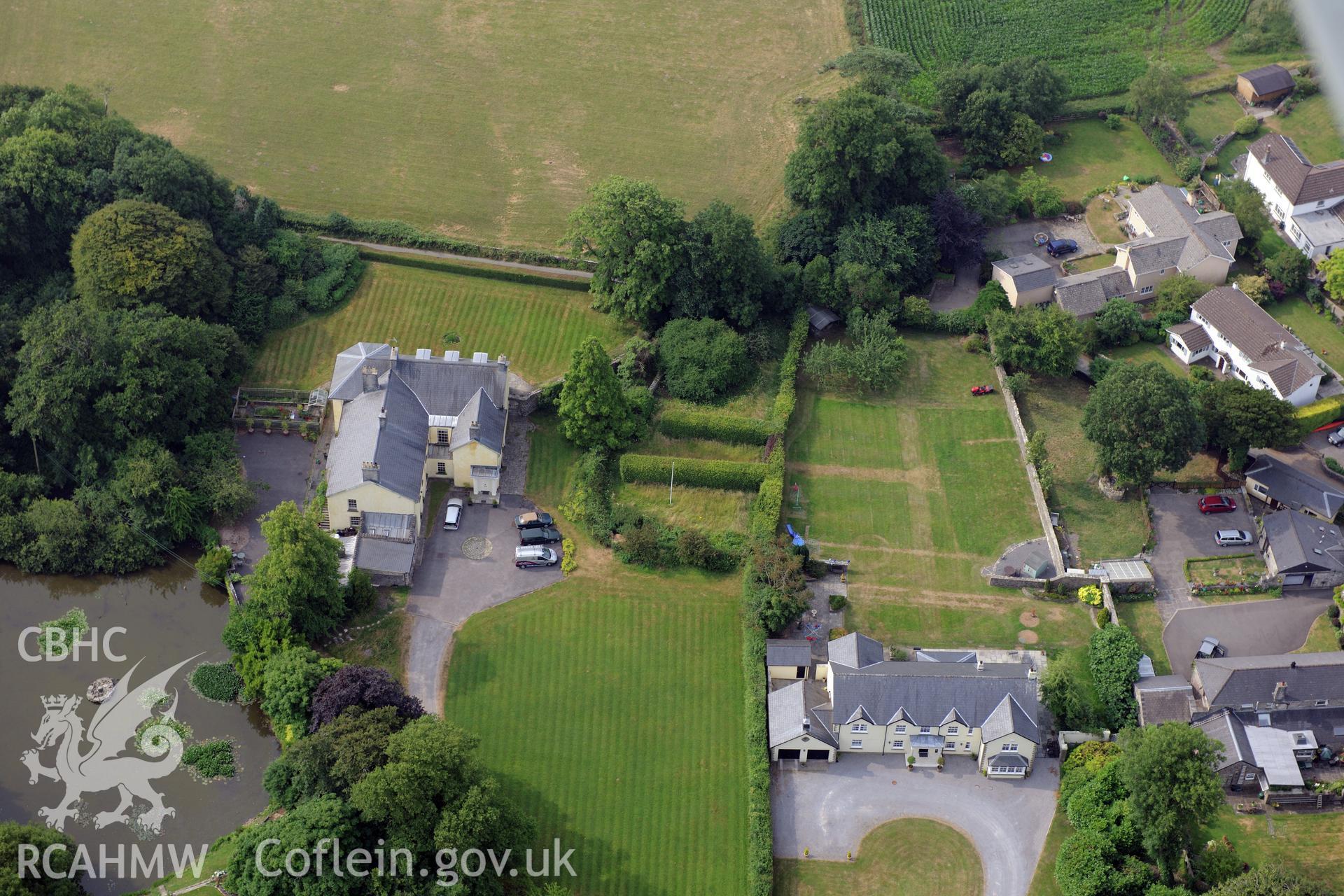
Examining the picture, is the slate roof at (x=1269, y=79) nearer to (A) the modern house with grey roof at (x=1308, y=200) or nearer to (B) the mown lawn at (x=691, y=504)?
(A) the modern house with grey roof at (x=1308, y=200)

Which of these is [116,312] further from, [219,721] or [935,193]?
[935,193]

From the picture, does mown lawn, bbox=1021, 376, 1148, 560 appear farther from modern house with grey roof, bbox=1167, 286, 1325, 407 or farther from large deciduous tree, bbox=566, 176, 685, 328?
large deciduous tree, bbox=566, 176, 685, 328

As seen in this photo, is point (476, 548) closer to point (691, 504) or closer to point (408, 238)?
point (691, 504)

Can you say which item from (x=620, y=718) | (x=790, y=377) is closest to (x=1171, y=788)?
(x=620, y=718)

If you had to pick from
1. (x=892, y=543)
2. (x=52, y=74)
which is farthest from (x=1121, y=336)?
(x=52, y=74)

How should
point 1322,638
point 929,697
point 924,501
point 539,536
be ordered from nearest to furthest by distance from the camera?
point 929,697 → point 1322,638 → point 539,536 → point 924,501
